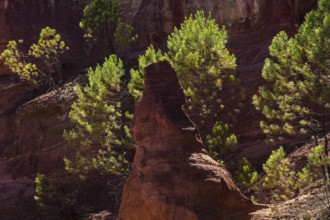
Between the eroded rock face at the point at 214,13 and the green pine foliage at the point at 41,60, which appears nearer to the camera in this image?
the eroded rock face at the point at 214,13

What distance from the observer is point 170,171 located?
18.2 meters

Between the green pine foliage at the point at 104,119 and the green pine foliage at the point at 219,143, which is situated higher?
the green pine foliage at the point at 104,119

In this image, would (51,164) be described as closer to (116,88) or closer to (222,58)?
(116,88)

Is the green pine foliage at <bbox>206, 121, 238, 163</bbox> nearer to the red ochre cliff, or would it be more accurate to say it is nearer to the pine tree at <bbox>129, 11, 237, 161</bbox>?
the pine tree at <bbox>129, 11, 237, 161</bbox>

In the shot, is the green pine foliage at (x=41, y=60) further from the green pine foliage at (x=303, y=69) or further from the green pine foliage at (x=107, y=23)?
the green pine foliage at (x=303, y=69)

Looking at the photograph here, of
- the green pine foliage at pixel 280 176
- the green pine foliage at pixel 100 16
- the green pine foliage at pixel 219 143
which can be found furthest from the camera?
the green pine foliage at pixel 100 16

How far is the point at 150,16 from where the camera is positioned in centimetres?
5116

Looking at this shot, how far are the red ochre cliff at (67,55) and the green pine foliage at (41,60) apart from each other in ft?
5.64

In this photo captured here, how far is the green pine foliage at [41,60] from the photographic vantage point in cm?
4381

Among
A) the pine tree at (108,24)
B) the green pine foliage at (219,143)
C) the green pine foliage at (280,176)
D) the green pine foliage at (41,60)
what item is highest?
the pine tree at (108,24)

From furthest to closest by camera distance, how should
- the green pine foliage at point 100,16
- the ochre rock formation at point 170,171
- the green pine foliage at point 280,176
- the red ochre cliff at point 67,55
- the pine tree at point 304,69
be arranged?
the green pine foliage at point 100,16 → the red ochre cliff at point 67,55 → the pine tree at point 304,69 → the green pine foliage at point 280,176 → the ochre rock formation at point 170,171

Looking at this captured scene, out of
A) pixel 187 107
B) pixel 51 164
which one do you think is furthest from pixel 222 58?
pixel 51 164

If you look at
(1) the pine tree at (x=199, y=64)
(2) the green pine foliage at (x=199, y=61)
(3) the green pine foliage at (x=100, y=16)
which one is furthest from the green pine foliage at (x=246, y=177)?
(3) the green pine foliage at (x=100, y=16)

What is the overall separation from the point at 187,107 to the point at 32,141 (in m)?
20.0
